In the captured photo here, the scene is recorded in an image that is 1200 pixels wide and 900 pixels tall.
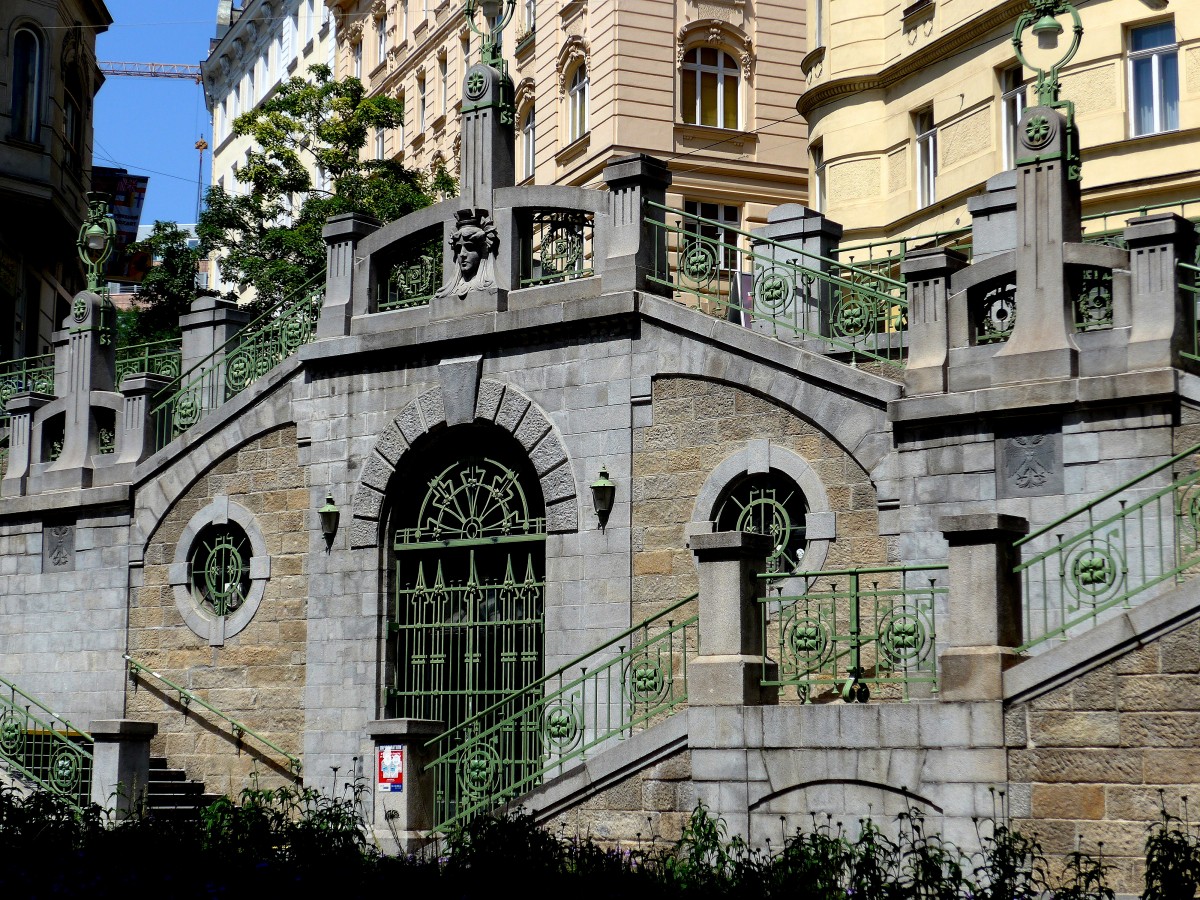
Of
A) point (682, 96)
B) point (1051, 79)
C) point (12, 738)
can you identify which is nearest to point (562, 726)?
point (12, 738)

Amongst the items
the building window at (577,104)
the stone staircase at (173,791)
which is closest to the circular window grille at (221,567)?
the stone staircase at (173,791)

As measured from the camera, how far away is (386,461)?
64.6 feet

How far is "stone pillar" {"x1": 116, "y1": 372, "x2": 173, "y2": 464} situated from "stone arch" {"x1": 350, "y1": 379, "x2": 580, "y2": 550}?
3.79 meters

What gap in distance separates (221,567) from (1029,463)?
9.81m

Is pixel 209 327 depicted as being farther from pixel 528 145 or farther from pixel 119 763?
pixel 528 145

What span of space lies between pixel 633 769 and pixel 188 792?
7.38 m

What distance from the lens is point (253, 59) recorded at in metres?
71.3

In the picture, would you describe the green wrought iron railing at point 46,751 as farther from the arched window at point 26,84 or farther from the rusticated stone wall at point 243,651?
the arched window at point 26,84

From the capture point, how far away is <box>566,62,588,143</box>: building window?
38750 millimetres

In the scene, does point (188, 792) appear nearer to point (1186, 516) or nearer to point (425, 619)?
point (425, 619)

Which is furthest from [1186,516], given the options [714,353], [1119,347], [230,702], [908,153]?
[908,153]

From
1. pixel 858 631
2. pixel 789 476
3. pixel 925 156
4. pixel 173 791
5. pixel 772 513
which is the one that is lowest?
pixel 173 791

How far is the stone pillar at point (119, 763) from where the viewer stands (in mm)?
17891

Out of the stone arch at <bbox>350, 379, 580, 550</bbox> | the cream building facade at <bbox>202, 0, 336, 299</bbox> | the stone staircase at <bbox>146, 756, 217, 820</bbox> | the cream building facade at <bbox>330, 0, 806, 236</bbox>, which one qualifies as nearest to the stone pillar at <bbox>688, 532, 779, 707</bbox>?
the stone arch at <bbox>350, 379, 580, 550</bbox>
